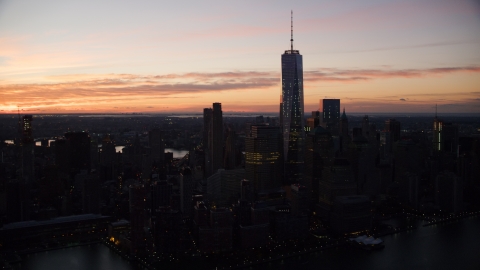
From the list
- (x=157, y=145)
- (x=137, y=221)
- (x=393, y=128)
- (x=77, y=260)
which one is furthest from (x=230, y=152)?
(x=77, y=260)

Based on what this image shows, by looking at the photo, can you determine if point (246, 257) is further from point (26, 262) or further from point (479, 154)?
point (479, 154)

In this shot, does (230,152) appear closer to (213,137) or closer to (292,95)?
(213,137)

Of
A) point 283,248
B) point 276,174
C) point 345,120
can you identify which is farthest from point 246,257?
point 345,120

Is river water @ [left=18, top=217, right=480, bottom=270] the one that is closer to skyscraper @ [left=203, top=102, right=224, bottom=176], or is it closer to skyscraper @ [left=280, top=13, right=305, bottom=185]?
skyscraper @ [left=203, top=102, right=224, bottom=176]

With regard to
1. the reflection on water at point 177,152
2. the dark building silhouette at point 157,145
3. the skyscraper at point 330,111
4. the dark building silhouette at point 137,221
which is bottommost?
the dark building silhouette at point 137,221

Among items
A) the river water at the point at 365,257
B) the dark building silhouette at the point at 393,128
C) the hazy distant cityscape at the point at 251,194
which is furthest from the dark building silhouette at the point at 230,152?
the river water at the point at 365,257

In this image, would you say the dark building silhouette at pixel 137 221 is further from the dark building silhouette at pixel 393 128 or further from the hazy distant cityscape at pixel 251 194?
the dark building silhouette at pixel 393 128

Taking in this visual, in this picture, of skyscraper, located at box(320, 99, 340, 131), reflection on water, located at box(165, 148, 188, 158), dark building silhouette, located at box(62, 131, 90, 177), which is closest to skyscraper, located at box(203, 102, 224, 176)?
reflection on water, located at box(165, 148, 188, 158)

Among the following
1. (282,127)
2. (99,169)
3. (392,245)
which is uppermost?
(282,127)
